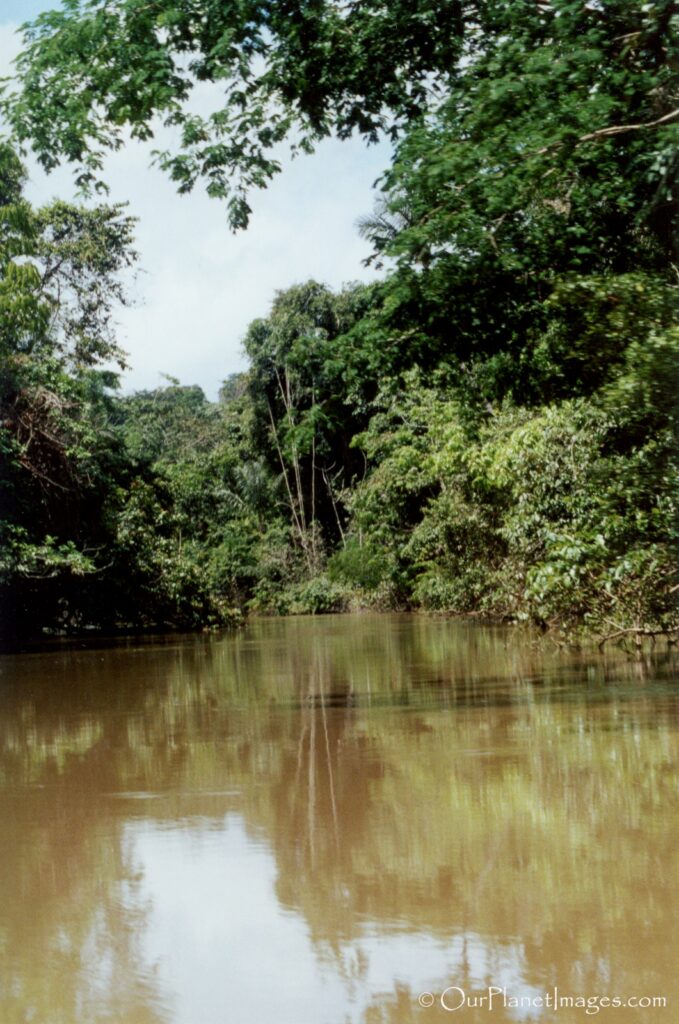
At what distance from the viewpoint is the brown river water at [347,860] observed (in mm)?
3311

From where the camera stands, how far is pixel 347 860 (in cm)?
478

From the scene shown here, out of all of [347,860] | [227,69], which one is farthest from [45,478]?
[347,860]

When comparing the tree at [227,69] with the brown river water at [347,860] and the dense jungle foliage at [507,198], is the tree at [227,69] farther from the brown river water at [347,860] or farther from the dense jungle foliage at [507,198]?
the brown river water at [347,860]

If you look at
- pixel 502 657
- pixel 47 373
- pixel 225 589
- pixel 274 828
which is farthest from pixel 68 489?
pixel 225 589

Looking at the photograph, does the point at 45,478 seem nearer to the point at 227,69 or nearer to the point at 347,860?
the point at 227,69

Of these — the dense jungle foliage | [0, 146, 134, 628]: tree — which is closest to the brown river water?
the dense jungle foliage

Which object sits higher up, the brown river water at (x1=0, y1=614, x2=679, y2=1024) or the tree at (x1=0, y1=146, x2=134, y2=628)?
the tree at (x1=0, y1=146, x2=134, y2=628)

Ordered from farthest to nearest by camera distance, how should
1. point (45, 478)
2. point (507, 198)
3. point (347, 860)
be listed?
point (45, 478) → point (507, 198) → point (347, 860)

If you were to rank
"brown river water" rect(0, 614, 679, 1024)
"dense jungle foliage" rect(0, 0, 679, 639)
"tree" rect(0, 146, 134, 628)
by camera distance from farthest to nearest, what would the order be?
1. "tree" rect(0, 146, 134, 628)
2. "dense jungle foliage" rect(0, 0, 679, 639)
3. "brown river water" rect(0, 614, 679, 1024)

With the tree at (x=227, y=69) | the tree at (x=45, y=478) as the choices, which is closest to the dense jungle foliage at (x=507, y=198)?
the tree at (x=227, y=69)

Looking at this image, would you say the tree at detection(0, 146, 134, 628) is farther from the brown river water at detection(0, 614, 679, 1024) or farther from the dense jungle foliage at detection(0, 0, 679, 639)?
the brown river water at detection(0, 614, 679, 1024)

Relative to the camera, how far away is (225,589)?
40.2m

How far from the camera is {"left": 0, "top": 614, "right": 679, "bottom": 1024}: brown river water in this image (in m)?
3.31

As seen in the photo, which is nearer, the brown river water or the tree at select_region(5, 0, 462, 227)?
the brown river water
